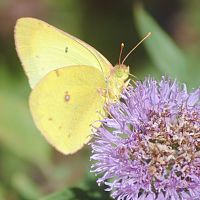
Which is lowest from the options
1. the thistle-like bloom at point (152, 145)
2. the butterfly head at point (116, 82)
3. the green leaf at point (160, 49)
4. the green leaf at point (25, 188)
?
the green leaf at point (25, 188)

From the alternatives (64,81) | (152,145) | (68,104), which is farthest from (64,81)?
(152,145)

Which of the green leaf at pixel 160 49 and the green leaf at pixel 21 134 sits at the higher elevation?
the green leaf at pixel 160 49

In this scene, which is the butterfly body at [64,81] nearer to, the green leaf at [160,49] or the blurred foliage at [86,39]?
the blurred foliage at [86,39]

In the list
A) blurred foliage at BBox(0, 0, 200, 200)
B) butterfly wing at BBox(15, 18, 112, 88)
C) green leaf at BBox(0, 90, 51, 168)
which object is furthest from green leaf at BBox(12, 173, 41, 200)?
butterfly wing at BBox(15, 18, 112, 88)

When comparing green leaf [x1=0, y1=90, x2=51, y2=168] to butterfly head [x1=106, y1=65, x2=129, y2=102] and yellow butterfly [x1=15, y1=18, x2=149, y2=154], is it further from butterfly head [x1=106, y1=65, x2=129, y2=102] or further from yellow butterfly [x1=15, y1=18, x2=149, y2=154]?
butterfly head [x1=106, y1=65, x2=129, y2=102]

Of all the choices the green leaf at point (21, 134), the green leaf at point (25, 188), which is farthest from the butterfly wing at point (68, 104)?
the green leaf at point (21, 134)

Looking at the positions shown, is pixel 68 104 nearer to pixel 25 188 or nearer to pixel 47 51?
pixel 47 51

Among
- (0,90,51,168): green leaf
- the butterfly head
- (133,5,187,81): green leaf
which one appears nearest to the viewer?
the butterfly head

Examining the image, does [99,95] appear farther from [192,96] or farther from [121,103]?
[192,96]
